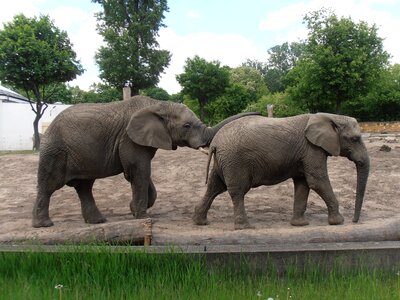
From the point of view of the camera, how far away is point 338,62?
80.8ft

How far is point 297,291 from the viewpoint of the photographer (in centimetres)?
→ 357

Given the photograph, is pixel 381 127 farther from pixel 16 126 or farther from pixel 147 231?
pixel 147 231

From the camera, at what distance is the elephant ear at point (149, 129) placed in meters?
5.85

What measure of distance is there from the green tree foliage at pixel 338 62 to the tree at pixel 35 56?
1288 cm

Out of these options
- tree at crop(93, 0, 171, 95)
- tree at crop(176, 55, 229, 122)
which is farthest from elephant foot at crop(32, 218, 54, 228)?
tree at crop(176, 55, 229, 122)

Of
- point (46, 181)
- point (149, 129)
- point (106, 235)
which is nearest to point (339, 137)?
point (149, 129)

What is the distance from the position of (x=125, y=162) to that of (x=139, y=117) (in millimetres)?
610

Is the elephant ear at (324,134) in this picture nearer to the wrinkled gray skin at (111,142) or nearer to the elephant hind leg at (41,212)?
the wrinkled gray skin at (111,142)

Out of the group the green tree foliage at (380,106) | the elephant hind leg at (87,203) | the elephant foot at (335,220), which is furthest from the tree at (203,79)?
the elephant foot at (335,220)

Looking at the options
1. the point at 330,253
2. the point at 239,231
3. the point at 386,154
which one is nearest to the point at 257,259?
the point at 330,253

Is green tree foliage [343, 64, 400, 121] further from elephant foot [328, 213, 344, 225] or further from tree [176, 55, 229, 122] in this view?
elephant foot [328, 213, 344, 225]

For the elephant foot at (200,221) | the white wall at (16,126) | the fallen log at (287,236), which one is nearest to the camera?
the fallen log at (287,236)

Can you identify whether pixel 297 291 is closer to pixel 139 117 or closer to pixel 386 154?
pixel 139 117

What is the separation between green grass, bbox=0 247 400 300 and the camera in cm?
343
